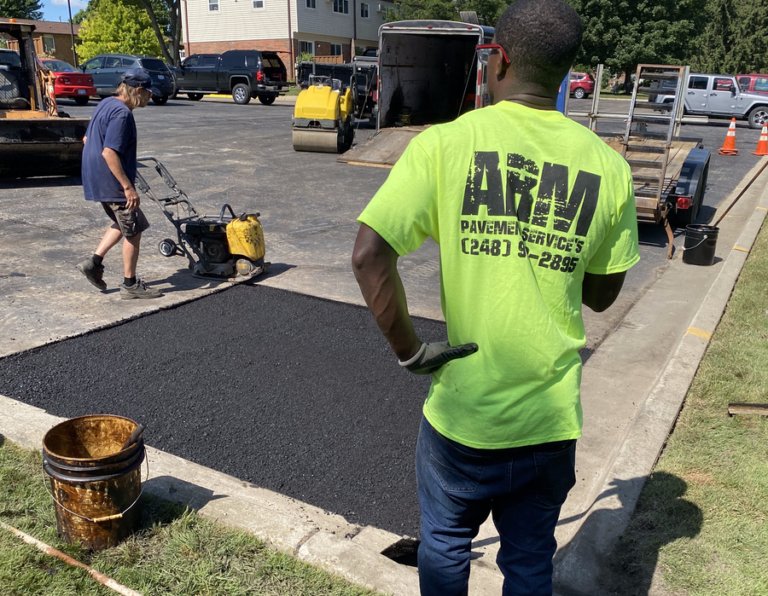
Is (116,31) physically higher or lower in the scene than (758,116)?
higher

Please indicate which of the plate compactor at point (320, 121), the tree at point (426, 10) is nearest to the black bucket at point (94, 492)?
the plate compactor at point (320, 121)

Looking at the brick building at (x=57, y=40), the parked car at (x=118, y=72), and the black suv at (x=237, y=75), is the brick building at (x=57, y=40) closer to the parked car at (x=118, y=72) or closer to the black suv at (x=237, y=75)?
the black suv at (x=237, y=75)

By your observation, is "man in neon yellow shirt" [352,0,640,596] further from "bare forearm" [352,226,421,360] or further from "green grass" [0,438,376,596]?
"green grass" [0,438,376,596]

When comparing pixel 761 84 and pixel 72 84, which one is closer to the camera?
pixel 72 84

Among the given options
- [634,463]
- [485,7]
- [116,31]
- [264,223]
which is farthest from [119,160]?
[116,31]

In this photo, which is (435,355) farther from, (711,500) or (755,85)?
(755,85)

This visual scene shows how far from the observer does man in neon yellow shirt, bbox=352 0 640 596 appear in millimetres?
1703

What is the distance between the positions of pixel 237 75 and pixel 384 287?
97.7ft

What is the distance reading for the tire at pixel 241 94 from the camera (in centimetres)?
2916

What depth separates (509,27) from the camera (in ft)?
5.71

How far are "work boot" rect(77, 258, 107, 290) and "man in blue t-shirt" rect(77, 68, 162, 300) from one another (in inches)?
0.4

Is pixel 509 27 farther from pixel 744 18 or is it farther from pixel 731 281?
pixel 744 18

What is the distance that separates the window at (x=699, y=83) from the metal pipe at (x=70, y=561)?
2682 cm

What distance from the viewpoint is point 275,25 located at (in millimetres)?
45188
